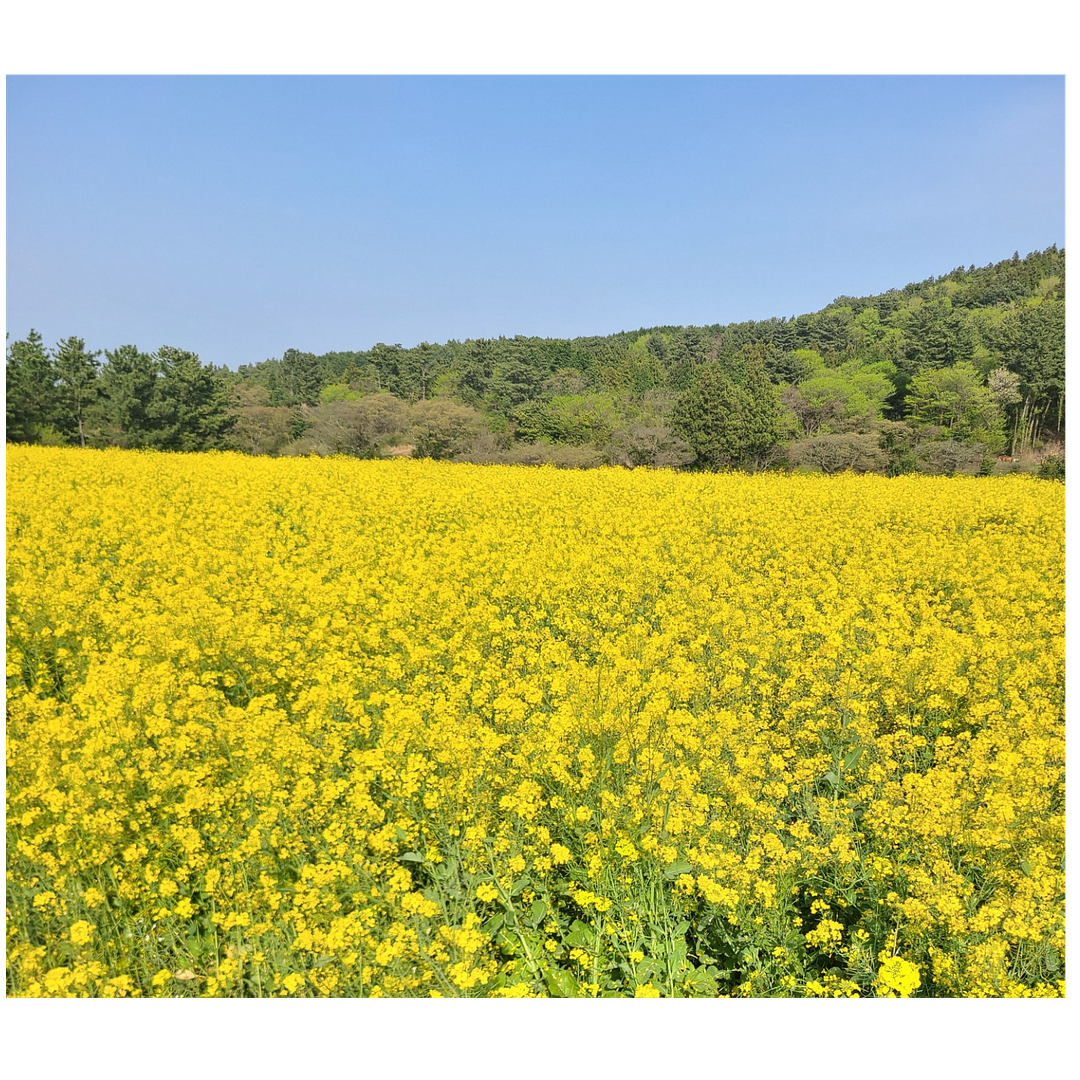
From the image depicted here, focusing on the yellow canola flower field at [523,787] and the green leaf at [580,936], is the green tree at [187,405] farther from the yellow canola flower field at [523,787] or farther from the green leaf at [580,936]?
the green leaf at [580,936]

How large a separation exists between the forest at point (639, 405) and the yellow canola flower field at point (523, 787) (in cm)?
1973

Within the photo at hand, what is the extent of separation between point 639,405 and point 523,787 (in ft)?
119

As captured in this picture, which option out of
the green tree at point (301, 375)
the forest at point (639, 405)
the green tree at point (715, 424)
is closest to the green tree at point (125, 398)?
the forest at point (639, 405)

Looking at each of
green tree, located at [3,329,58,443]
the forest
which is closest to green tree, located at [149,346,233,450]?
the forest

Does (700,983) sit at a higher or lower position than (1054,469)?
lower

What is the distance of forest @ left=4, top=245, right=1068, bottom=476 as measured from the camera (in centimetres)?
2809

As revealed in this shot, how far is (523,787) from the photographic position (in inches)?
111

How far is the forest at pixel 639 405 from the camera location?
28.1m

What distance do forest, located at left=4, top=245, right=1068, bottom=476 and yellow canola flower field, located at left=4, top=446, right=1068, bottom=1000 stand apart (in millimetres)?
19733

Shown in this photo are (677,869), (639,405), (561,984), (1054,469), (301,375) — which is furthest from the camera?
(301,375)

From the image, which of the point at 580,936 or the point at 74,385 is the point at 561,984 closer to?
the point at 580,936

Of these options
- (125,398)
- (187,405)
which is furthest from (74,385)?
(187,405)

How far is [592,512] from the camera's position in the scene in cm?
1067
